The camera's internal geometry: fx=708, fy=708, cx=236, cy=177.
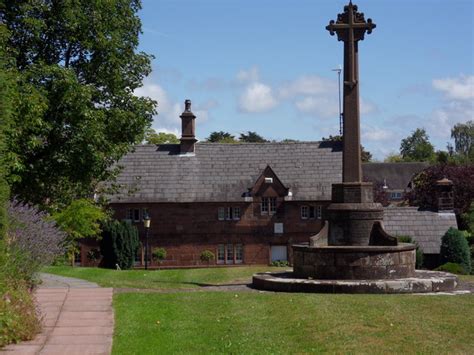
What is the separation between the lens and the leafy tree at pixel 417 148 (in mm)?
126438

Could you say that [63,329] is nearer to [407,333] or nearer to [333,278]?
[407,333]

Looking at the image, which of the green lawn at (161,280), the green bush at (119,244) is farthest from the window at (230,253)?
the green lawn at (161,280)

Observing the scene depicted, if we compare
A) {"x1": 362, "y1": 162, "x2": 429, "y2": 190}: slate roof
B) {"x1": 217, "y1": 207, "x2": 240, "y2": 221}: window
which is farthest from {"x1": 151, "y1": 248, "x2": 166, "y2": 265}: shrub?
{"x1": 362, "y1": 162, "x2": 429, "y2": 190}: slate roof

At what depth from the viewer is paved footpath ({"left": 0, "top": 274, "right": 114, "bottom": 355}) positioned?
10.1 meters

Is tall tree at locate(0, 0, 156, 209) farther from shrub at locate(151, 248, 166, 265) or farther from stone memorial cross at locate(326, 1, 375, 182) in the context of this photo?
shrub at locate(151, 248, 166, 265)

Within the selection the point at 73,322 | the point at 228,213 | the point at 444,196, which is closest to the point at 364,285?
the point at 73,322

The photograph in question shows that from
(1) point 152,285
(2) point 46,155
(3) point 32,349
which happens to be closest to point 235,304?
(3) point 32,349

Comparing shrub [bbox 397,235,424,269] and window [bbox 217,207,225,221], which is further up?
window [bbox 217,207,225,221]

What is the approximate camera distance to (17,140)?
20.1 m

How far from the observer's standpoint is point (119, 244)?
39.5 m

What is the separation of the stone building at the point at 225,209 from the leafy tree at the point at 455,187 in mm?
13471

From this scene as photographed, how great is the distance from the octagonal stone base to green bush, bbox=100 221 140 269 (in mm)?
22159

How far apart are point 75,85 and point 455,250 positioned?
62.3 ft

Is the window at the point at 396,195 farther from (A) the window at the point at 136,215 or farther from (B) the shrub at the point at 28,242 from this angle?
(B) the shrub at the point at 28,242
